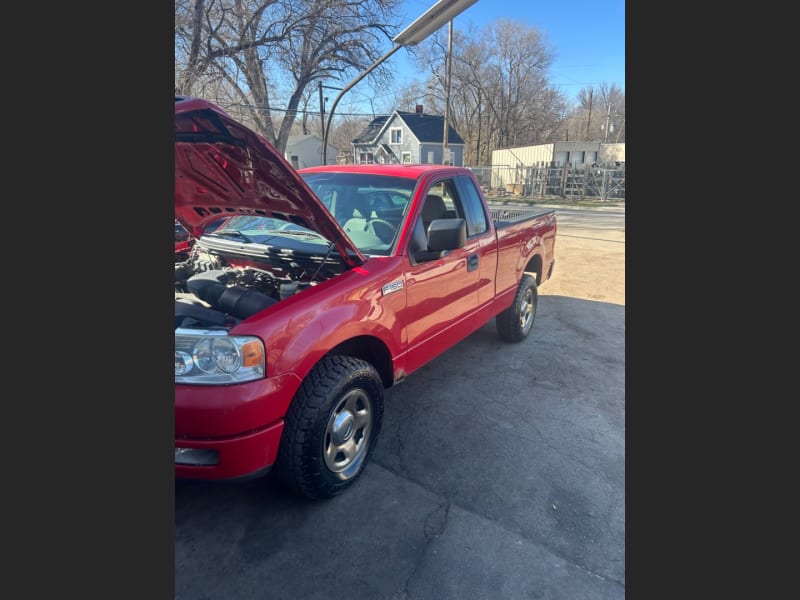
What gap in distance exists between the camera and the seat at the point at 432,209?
3871 millimetres

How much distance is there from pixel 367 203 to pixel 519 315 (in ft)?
7.95

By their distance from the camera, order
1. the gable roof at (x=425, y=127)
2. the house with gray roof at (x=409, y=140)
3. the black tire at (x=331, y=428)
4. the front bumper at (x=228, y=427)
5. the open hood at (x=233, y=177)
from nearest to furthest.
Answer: the open hood at (x=233, y=177), the front bumper at (x=228, y=427), the black tire at (x=331, y=428), the gable roof at (x=425, y=127), the house with gray roof at (x=409, y=140)

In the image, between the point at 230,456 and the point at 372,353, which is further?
the point at 372,353

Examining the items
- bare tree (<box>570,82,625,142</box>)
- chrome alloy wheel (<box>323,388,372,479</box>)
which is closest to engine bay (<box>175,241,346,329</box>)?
chrome alloy wheel (<box>323,388,372,479</box>)

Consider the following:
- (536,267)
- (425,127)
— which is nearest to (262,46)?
(536,267)

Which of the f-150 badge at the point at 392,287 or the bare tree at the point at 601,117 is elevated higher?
the bare tree at the point at 601,117

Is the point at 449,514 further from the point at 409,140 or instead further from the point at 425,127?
the point at 425,127

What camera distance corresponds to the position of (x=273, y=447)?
237cm

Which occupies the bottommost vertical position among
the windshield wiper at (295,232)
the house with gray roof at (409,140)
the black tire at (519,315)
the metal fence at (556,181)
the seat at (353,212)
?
the black tire at (519,315)

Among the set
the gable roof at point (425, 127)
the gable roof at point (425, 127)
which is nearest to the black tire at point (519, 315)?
the gable roof at point (425, 127)

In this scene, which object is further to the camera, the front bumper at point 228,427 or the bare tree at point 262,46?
the bare tree at point 262,46

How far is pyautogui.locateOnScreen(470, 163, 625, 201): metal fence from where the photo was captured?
29281mm

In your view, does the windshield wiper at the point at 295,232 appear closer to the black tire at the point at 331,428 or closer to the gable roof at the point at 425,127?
the black tire at the point at 331,428

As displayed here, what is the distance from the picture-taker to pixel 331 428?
8.82ft
